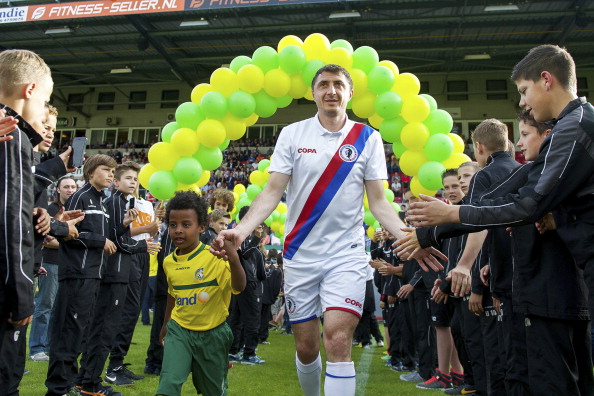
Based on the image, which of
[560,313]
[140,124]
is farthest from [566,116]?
[140,124]

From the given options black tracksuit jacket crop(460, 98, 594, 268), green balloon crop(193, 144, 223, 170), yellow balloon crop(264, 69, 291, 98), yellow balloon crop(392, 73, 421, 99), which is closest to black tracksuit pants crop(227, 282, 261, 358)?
green balloon crop(193, 144, 223, 170)

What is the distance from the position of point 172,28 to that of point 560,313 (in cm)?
2592

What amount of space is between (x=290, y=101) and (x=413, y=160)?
2.12 metres

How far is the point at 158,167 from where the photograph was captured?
24.5 ft

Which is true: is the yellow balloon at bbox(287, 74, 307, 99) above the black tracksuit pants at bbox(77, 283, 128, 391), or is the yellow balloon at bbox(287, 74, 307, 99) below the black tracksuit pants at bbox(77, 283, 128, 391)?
above

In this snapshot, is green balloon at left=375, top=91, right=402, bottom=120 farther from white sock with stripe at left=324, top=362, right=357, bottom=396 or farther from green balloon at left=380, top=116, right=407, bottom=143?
white sock with stripe at left=324, top=362, right=357, bottom=396

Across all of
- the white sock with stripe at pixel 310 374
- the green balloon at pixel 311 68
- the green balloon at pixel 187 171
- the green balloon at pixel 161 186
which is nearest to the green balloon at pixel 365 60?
the green balloon at pixel 311 68

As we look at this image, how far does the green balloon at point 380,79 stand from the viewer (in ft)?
23.7

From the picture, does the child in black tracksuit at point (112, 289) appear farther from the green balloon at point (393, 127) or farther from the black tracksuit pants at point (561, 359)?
the green balloon at point (393, 127)

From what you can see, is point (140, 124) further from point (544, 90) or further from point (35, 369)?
point (544, 90)

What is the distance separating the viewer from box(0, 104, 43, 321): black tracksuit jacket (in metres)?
2.21

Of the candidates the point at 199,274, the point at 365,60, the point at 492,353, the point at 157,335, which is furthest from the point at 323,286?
the point at 365,60

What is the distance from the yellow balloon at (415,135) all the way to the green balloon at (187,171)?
10.6 ft

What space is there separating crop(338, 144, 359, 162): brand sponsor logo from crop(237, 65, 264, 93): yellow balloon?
14.0 ft
